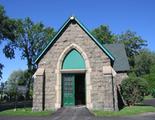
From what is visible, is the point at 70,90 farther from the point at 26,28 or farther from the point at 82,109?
the point at 26,28

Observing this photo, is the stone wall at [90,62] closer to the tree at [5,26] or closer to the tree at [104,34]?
the tree at [5,26]

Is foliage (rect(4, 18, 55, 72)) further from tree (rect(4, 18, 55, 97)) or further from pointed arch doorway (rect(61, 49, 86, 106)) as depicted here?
pointed arch doorway (rect(61, 49, 86, 106))

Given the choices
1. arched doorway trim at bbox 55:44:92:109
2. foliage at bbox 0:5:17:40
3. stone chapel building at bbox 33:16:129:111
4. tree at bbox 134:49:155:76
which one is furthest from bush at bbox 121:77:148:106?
tree at bbox 134:49:155:76

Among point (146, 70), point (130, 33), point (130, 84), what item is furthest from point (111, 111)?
point (146, 70)

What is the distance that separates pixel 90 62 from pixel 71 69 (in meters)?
1.96

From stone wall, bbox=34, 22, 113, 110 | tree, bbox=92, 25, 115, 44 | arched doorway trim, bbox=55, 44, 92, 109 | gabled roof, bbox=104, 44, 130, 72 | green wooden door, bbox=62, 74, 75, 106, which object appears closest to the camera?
stone wall, bbox=34, 22, 113, 110

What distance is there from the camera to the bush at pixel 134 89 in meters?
26.8

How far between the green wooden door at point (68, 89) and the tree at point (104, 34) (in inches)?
1500

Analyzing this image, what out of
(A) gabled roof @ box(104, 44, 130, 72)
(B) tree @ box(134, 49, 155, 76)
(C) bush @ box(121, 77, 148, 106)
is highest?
(B) tree @ box(134, 49, 155, 76)

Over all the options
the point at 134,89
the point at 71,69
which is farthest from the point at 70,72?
the point at 134,89

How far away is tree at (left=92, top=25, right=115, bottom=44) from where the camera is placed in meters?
64.4

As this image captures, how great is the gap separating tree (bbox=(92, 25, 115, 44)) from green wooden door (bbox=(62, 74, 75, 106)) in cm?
3810

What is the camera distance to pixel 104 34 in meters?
65.5

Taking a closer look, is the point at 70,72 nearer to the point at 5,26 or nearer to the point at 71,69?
the point at 71,69
